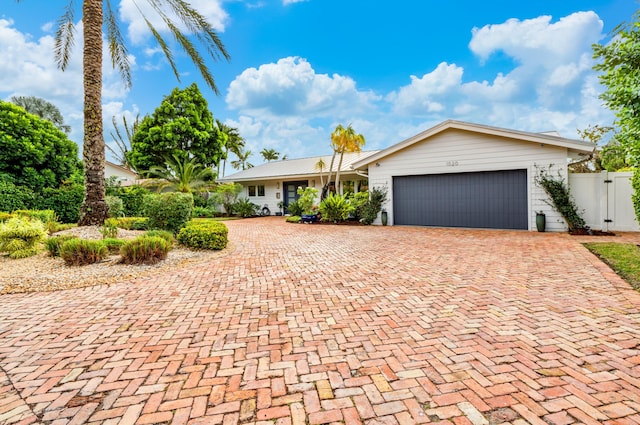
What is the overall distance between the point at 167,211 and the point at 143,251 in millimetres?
2869

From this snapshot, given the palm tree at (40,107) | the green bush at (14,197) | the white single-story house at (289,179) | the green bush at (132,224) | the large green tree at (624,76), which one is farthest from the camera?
the palm tree at (40,107)

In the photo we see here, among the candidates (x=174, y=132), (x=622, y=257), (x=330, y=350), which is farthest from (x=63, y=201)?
(x=622, y=257)

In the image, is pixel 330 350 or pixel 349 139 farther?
pixel 349 139

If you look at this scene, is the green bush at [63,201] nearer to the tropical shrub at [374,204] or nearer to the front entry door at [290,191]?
the front entry door at [290,191]

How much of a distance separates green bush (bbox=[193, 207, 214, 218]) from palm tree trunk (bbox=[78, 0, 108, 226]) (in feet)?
34.1

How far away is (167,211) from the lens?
28.6 ft

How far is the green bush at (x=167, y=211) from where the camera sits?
8703 mm

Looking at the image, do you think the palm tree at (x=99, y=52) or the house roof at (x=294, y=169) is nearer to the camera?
the palm tree at (x=99, y=52)

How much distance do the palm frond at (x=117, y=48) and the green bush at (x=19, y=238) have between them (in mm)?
6826

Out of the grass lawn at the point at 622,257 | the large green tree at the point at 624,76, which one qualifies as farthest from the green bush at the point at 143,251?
the large green tree at the point at 624,76

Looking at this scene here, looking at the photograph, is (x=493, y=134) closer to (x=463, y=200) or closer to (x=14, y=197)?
(x=463, y=200)

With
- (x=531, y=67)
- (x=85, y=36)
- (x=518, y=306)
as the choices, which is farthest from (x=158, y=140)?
(x=518, y=306)

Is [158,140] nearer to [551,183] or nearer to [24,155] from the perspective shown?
[24,155]

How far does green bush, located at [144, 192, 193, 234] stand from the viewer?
870cm
